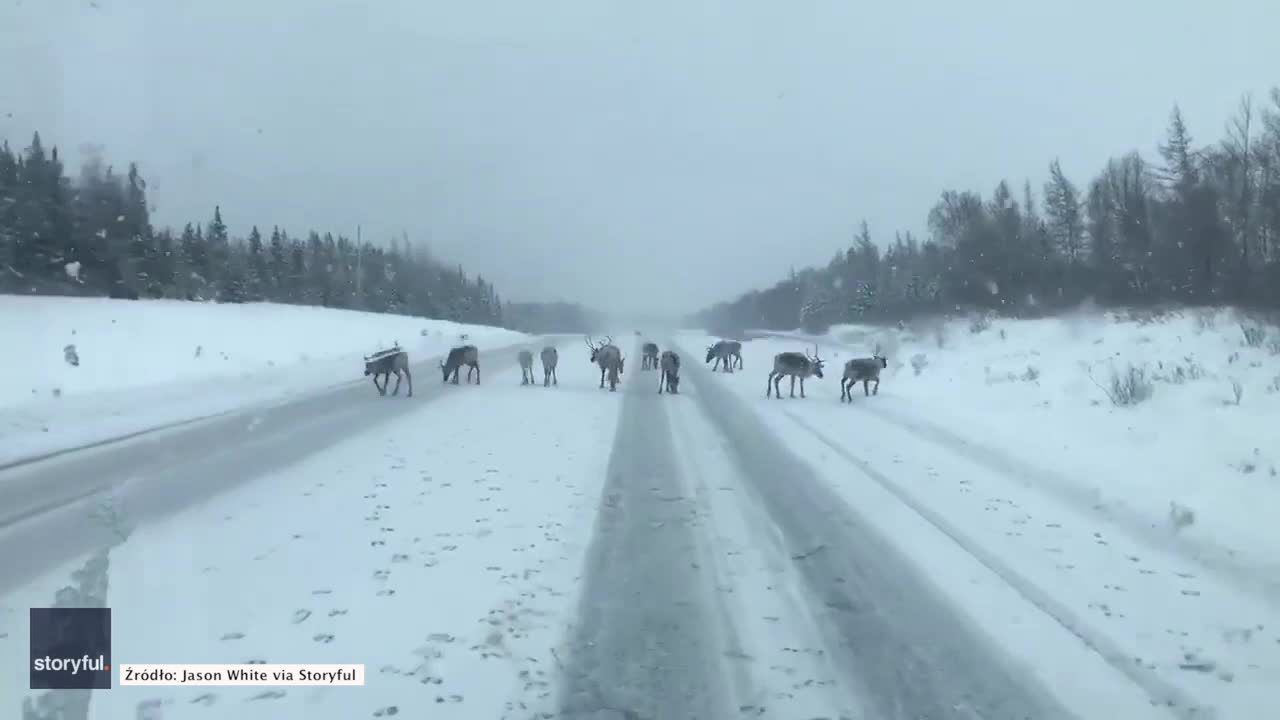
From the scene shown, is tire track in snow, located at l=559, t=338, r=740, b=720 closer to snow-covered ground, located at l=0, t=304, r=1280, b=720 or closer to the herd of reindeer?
snow-covered ground, located at l=0, t=304, r=1280, b=720

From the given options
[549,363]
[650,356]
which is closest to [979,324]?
[650,356]

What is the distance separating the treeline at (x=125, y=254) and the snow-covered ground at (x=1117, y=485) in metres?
22.7

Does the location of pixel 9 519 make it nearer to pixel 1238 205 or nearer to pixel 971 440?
pixel 971 440

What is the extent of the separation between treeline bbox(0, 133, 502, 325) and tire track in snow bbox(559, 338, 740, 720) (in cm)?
2165

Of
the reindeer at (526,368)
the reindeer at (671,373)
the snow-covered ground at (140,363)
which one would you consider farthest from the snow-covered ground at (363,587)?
the reindeer at (526,368)

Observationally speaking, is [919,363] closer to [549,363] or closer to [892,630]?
[549,363]

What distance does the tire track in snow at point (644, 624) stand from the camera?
16.4 feet

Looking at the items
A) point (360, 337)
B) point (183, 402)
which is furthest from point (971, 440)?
point (360, 337)

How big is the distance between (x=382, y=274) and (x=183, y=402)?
353 feet

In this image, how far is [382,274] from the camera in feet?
411

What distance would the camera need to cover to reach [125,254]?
58906 millimetres

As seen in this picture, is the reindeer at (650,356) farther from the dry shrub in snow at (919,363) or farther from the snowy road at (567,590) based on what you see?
the snowy road at (567,590)

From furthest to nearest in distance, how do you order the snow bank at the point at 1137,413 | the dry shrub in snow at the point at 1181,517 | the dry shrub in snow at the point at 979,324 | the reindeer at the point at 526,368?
1. the dry shrub in snow at the point at 979,324
2. the reindeer at the point at 526,368
3. the snow bank at the point at 1137,413
4. the dry shrub in snow at the point at 1181,517

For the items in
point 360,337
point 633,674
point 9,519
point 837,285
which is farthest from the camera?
point 837,285
